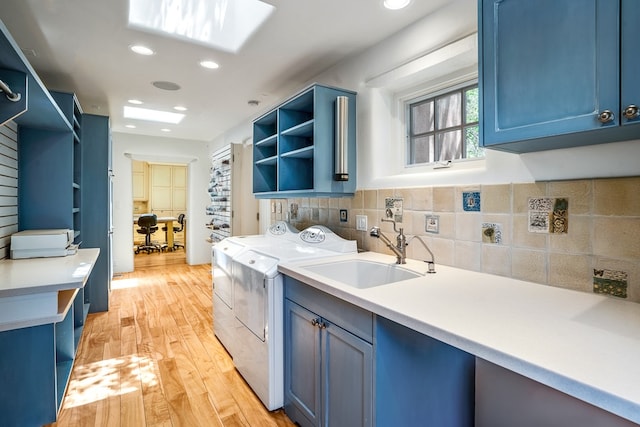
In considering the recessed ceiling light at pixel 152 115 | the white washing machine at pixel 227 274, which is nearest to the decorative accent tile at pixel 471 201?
the white washing machine at pixel 227 274

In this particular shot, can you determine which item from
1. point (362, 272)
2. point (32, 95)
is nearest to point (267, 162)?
point (362, 272)

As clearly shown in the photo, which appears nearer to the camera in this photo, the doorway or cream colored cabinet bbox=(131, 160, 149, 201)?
the doorway

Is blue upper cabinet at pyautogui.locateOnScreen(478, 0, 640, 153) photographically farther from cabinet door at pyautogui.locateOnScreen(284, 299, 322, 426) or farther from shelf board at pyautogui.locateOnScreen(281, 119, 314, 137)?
shelf board at pyautogui.locateOnScreen(281, 119, 314, 137)

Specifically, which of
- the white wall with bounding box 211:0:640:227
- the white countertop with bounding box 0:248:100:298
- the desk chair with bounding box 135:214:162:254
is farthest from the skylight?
the desk chair with bounding box 135:214:162:254

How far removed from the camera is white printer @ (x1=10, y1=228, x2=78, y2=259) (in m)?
2.13

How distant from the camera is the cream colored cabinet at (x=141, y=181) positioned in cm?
840

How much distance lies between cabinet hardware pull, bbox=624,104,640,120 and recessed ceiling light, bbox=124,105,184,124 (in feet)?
14.6

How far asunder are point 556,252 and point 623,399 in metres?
0.88

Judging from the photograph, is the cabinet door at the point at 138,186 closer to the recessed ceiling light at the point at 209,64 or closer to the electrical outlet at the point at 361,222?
the recessed ceiling light at the point at 209,64

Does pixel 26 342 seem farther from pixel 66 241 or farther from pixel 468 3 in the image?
pixel 468 3

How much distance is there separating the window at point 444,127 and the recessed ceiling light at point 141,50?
6.31ft

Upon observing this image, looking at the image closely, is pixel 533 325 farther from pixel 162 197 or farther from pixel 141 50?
pixel 162 197

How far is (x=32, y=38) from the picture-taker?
2168 millimetres

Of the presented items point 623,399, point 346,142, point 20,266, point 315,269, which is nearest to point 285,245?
point 315,269
